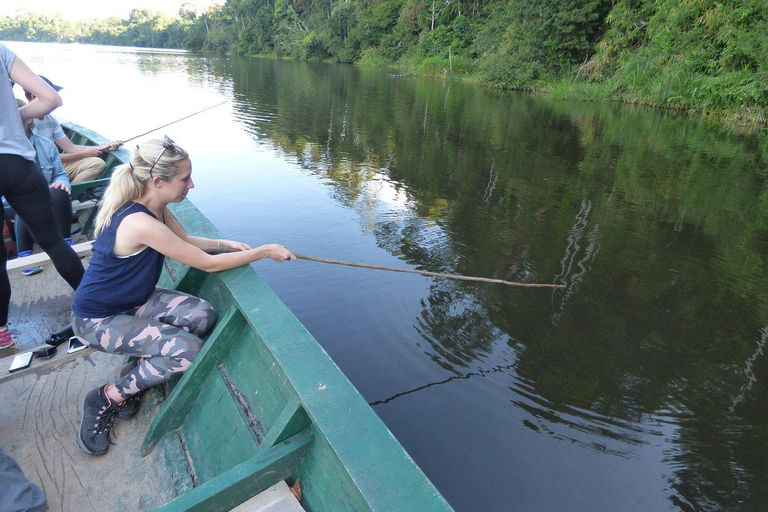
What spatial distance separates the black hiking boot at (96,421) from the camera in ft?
6.16

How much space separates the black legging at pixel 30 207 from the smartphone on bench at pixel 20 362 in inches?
12.0

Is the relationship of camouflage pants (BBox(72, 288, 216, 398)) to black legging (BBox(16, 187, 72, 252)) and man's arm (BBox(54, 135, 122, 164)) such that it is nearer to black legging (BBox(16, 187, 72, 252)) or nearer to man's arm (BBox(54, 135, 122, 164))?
black legging (BBox(16, 187, 72, 252))

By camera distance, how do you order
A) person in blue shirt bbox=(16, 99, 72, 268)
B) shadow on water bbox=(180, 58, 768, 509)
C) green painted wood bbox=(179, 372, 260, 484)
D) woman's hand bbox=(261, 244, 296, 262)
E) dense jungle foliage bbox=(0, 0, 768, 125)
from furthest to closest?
dense jungle foliage bbox=(0, 0, 768, 125), person in blue shirt bbox=(16, 99, 72, 268), shadow on water bbox=(180, 58, 768, 509), woman's hand bbox=(261, 244, 296, 262), green painted wood bbox=(179, 372, 260, 484)

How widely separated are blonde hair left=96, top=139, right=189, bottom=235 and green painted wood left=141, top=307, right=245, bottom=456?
2.08 ft

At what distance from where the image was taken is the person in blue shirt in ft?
11.0

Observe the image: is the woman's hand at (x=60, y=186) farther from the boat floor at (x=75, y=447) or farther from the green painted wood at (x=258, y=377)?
the green painted wood at (x=258, y=377)

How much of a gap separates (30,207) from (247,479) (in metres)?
1.90

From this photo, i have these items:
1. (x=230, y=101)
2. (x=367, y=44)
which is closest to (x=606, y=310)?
(x=230, y=101)

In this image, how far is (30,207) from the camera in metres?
2.36

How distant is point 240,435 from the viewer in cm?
184

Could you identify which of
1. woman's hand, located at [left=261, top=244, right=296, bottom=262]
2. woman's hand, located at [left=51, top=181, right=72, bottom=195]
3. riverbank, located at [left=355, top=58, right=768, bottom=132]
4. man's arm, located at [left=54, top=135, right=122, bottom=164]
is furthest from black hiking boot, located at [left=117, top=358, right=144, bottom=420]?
riverbank, located at [left=355, top=58, right=768, bottom=132]

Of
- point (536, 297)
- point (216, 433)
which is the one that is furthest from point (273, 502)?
point (536, 297)

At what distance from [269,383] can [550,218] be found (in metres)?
5.28

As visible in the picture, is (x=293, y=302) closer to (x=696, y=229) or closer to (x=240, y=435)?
(x=240, y=435)
